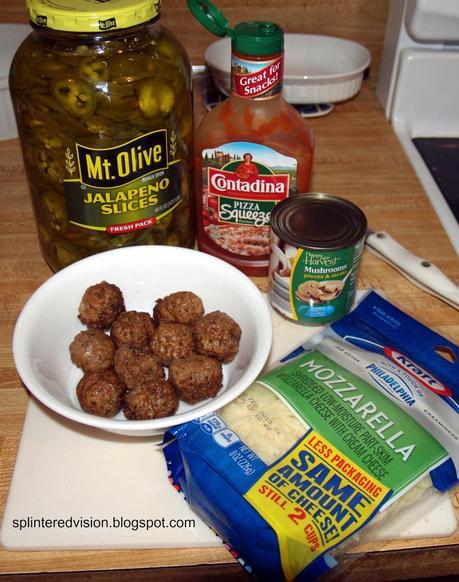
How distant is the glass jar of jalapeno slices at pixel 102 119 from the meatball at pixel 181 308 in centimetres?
10

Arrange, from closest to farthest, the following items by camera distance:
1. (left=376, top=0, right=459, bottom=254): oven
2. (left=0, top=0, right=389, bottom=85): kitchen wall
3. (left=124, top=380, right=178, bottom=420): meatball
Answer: (left=124, top=380, right=178, bottom=420): meatball, (left=376, top=0, right=459, bottom=254): oven, (left=0, top=0, right=389, bottom=85): kitchen wall

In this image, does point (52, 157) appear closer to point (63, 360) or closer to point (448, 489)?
point (63, 360)

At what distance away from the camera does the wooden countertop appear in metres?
0.65

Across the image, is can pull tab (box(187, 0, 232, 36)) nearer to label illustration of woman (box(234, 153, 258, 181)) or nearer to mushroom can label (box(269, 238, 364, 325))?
label illustration of woman (box(234, 153, 258, 181))

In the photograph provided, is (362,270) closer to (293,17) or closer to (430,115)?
(430,115)

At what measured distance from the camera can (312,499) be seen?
2.08 feet

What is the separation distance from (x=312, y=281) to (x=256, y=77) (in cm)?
25

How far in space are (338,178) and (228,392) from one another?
0.57m

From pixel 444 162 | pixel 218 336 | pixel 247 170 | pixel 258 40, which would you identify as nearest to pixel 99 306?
pixel 218 336

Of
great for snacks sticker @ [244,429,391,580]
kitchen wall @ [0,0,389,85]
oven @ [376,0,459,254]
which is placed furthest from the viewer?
kitchen wall @ [0,0,389,85]

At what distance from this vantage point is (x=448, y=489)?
0.68 meters

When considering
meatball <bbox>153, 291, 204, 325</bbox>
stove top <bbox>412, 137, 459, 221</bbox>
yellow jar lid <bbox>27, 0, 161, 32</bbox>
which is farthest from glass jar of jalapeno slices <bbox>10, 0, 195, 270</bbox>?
stove top <bbox>412, 137, 459, 221</bbox>

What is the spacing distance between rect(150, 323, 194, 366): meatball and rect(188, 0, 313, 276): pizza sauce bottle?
0.67 feet

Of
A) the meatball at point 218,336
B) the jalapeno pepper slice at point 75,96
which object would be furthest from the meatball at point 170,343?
the jalapeno pepper slice at point 75,96
